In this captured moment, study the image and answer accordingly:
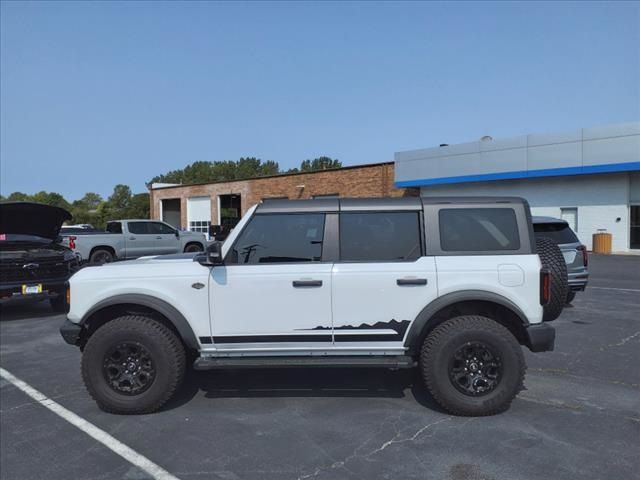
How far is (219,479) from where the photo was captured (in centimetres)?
330

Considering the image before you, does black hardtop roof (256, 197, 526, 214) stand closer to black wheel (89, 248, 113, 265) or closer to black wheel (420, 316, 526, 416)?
black wheel (420, 316, 526, 416)

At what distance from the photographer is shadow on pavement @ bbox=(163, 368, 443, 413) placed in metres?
4.81

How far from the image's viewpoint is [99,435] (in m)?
4.02

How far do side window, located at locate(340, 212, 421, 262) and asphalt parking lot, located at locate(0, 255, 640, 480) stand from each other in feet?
4.57

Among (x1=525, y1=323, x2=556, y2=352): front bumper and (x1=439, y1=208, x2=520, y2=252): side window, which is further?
(x1=439, y1=208, x2=520, y2=252): side window

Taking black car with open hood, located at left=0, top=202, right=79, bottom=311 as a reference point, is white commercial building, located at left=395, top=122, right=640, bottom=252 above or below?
above

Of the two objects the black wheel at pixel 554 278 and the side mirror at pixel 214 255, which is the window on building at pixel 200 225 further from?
the black wheel at pixel 554 278

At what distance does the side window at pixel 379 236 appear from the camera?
444 centimetres

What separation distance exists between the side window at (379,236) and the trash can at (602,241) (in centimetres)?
2149

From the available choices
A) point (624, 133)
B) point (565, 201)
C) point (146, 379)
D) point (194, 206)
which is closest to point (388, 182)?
point (565, 201)

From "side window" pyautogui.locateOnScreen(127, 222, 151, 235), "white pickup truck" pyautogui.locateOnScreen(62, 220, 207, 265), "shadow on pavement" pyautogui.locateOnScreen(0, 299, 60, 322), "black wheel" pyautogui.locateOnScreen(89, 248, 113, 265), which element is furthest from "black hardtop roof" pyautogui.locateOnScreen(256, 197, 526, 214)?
"side window" pyautogui.locateOnScreen(127, 222, 151, 235)

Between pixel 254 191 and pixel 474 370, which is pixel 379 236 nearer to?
pixel 474 370

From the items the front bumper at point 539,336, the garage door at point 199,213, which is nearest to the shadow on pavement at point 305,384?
the front bumper at point 539,336

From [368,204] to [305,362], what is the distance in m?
1.55
